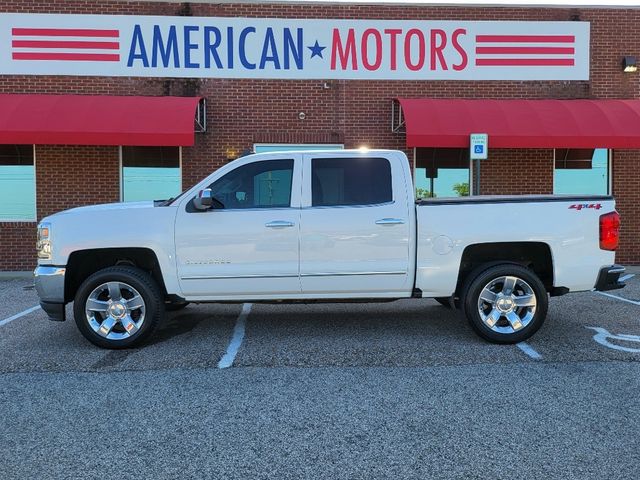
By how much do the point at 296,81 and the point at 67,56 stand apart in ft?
16.0

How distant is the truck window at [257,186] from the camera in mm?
5398

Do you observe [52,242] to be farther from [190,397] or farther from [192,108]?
[192,108]

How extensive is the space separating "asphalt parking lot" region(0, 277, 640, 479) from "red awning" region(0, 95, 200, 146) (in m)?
4.56

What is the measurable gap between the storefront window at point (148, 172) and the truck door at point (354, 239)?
6716mm

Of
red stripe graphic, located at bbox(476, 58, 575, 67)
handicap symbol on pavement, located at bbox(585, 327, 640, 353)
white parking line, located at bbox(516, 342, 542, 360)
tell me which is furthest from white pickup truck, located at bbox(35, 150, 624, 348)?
red stripe graphic, located at bbox(476, 58, 575, 67)

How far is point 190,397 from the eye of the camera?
4.01 m

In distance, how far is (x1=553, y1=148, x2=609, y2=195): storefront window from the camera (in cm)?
1180

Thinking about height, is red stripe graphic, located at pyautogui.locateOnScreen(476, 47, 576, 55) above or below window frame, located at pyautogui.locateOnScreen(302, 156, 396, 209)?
A: above

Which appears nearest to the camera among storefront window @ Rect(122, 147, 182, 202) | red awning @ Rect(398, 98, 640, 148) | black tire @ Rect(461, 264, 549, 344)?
black tire @ Rect(461, 264, 549, 344)

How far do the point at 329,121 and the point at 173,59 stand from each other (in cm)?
360

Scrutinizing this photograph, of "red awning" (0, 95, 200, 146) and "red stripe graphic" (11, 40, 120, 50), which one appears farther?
A: "red stripe graphic" (11, 40, 120, 50)

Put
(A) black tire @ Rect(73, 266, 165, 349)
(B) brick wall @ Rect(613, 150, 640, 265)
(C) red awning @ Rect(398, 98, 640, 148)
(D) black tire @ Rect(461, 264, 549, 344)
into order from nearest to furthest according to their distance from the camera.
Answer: (A) black tire @ Rect(73, 266, 165, 349), (D) black tire @ Rect(461, 264, 549, 344), (C) red awning @ Rect(398, 98, 640, 148), (B) brick wall @ Rect(613, 150, 640, 265)

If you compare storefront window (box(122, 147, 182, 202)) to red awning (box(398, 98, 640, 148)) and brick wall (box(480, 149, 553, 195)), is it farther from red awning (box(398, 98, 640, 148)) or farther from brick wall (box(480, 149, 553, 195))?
brick wall (box(480, 149, 553, 195))

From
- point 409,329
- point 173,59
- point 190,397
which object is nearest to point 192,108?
point 173,59
